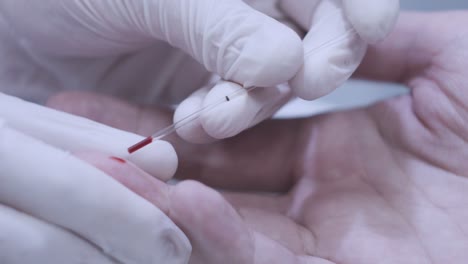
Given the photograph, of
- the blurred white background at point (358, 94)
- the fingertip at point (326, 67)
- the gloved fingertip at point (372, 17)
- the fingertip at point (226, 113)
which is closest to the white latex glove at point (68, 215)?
the fingertip at point (226, 113)

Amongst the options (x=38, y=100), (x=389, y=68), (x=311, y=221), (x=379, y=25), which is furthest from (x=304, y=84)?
(x=38, y=100)

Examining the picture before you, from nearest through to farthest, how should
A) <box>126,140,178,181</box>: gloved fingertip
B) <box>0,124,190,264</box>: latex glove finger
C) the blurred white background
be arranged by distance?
1. <box>0,124,190,264</box>: latex glove finger
2. <box>126,140,178,181</box>: gloved fingertip
3. the blurred white background

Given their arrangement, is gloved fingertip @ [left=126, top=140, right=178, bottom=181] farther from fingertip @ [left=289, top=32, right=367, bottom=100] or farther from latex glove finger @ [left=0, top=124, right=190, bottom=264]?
fingertip @ [left=289, top=32, right=367, bottom=100]

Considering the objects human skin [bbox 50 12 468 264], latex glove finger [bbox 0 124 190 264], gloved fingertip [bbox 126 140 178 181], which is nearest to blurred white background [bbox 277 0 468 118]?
human skin [bbox 50 12 468 264]

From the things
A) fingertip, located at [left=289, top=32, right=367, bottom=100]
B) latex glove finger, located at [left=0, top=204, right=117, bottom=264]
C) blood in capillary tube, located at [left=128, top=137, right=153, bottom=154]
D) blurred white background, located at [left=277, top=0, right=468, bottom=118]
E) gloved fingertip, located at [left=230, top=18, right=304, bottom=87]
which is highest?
gloved fingertip, located at [left=230, top=18, right=304, bottom=87]

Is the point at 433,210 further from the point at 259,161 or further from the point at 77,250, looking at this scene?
the point at 77,250

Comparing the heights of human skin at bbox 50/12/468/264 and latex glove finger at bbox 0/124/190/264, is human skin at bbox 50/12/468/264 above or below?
below

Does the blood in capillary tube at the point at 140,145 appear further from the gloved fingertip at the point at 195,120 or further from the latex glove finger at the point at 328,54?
the latex glove finger at the point at 328,54
